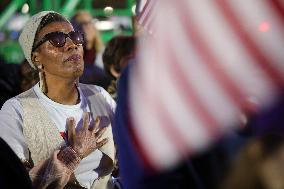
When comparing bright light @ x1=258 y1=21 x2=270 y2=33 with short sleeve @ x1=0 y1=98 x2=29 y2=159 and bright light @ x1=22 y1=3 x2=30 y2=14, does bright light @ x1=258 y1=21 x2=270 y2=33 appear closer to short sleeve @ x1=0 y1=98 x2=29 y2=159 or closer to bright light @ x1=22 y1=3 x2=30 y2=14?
short sleeve @ x1=0 y1=98 x2=29 y2=159

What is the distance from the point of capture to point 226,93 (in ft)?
5.45

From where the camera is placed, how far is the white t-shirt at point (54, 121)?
332cm

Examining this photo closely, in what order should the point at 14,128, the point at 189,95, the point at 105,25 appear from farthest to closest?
1. the point at 105,25
2. the point at 14,128
3. the point at 189,95

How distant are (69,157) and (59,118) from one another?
26 cm

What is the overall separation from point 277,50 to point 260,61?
2.1 inches

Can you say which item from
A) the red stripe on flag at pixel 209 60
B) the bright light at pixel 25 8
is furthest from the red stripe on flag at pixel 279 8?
the bright light at pixel 25 8

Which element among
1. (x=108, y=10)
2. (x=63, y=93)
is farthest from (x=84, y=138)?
(x=108, y=10)

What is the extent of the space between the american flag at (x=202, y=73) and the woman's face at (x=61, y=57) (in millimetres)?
1886

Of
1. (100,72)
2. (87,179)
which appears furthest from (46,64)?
(100,72)

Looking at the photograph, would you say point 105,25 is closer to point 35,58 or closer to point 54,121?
point 35,58

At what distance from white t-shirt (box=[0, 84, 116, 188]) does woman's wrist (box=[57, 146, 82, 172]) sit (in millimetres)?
77

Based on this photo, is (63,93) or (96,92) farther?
(96,92)

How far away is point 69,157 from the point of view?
3357mm

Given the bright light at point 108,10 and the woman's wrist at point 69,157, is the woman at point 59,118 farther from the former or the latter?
the bright light at point 108,10
